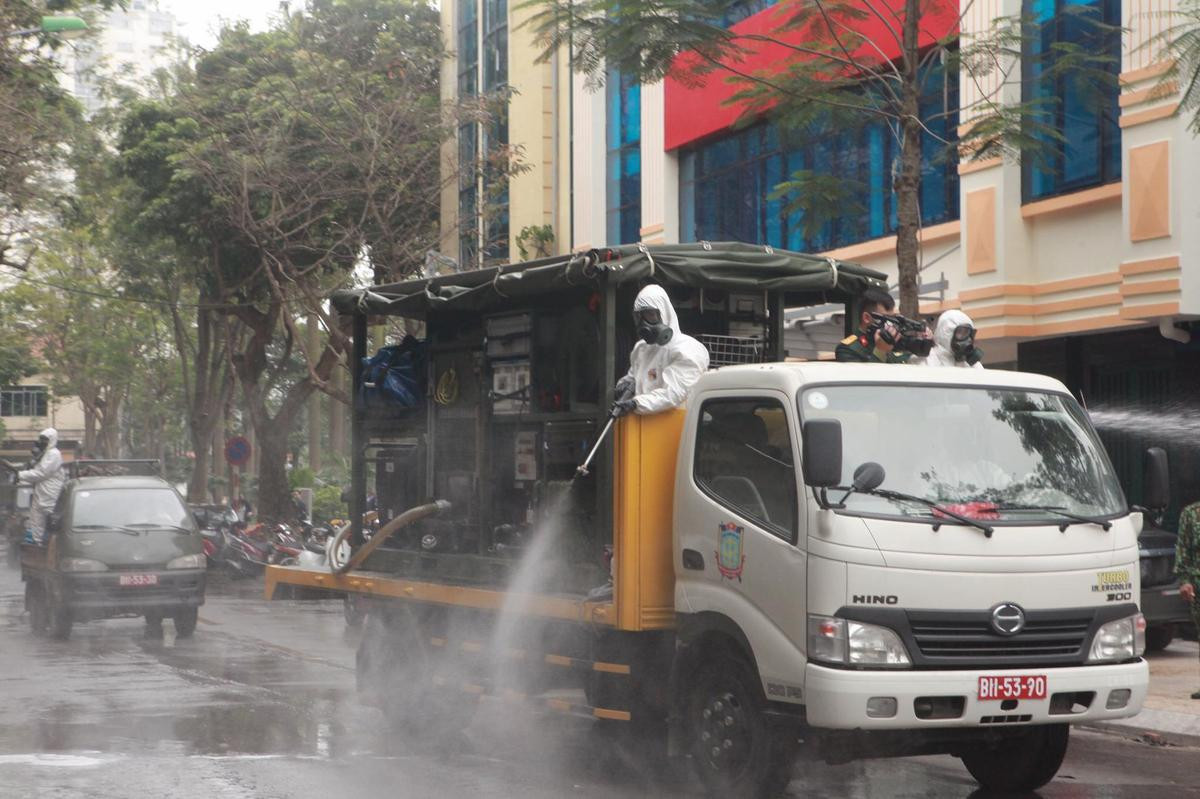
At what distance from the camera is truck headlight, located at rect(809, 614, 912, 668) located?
650 centimetres

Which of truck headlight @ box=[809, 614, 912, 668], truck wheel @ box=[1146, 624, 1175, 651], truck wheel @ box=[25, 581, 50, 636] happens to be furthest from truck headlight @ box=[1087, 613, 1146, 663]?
truck wheel @ box=[25, 581, 50, 636]

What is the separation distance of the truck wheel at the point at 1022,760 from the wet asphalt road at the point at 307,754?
13cm

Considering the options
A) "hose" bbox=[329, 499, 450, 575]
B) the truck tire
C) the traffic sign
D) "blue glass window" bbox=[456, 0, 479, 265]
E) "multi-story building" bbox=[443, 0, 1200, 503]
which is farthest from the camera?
the traffic sign

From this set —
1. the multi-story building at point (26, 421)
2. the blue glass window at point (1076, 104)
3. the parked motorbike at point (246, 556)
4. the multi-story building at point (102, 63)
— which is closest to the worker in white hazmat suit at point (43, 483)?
the multi-story building at point (102, 63)

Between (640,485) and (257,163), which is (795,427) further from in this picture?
(257,163)

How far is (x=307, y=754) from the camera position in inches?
344

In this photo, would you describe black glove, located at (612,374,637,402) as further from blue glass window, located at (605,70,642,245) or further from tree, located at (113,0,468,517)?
blue glass window, located at (605,70,642,245)

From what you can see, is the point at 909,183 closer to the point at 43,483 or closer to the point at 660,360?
the point at 660,360

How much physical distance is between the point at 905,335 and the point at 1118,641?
2.04m

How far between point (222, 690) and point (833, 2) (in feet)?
24.4

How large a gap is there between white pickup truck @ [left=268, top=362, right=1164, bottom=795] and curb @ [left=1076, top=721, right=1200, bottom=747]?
91.1 inches

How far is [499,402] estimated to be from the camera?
9.61 meters

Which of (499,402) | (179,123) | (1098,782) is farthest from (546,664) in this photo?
(179,123)

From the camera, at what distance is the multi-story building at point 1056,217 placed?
14.1 meters
